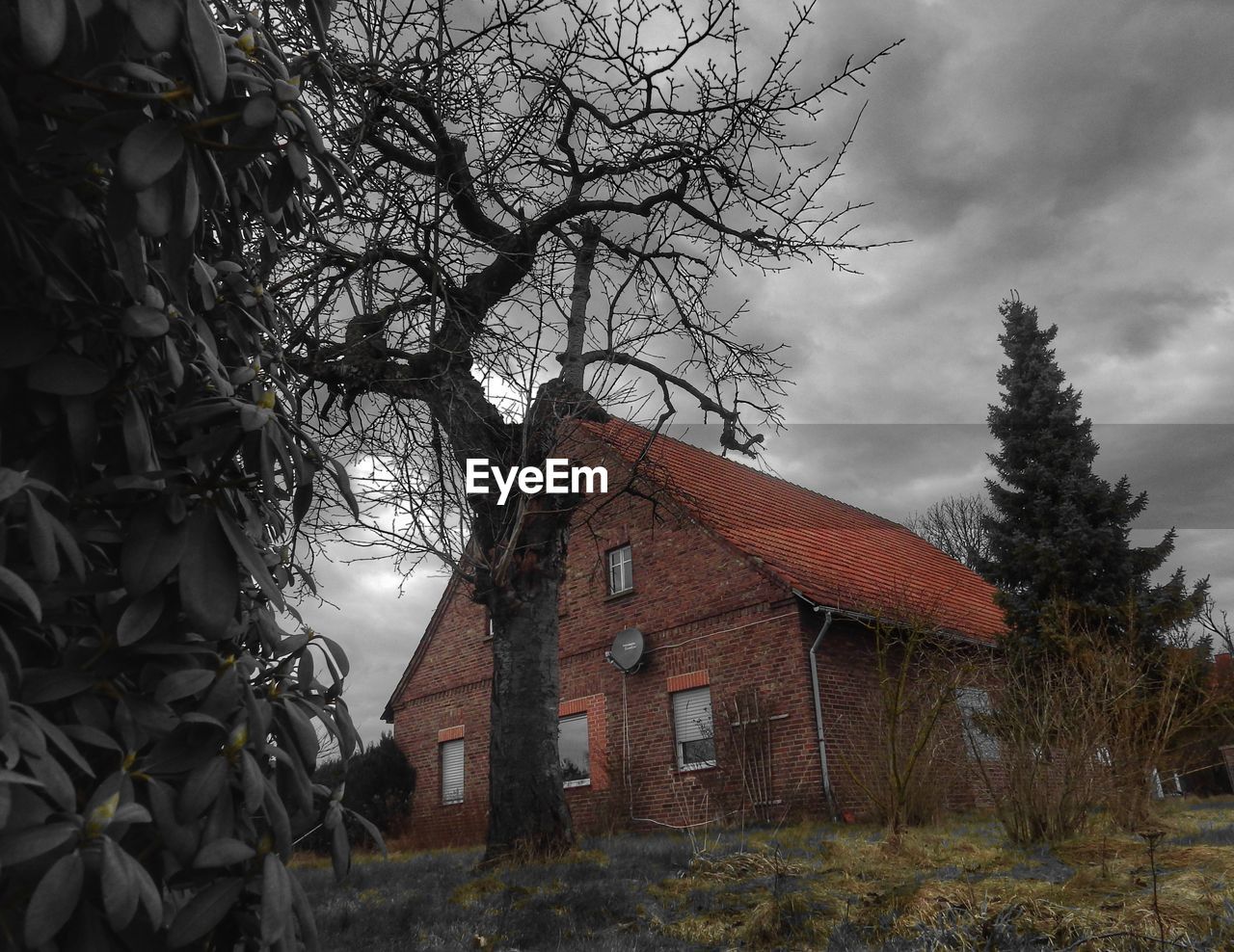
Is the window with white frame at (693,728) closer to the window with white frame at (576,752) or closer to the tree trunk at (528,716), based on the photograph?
the window with white frame at (576,752)

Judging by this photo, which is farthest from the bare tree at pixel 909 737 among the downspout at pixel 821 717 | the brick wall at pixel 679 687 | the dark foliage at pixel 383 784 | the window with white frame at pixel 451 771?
the dark foliage at pixel 383 784

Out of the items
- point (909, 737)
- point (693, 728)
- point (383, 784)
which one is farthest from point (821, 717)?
point (383, 784)

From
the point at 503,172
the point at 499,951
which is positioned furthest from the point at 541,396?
the point at 499,951

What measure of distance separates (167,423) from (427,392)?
21.7 feet

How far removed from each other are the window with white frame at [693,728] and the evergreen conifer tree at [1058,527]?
18.2ft

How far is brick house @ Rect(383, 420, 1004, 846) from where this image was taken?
41.4 ft

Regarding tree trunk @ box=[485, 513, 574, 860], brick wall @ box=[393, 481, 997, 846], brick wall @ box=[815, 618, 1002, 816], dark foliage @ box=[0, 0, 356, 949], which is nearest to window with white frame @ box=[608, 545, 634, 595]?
brick wall @ box=[393, 481, 997, 846]

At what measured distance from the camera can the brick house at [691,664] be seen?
1261 centimetres

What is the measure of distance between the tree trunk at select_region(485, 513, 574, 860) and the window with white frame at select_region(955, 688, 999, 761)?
11.1 ft

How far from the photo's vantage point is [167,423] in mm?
1592

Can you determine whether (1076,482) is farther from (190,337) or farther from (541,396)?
(190,337)

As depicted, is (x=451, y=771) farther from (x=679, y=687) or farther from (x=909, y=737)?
(x=909, y=737)

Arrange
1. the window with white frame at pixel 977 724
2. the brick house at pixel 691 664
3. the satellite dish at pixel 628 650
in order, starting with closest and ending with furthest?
the window with white frame at pixel 977 724 < the brick house at pixel 691 664 < the satellite dish at pixel 628 650

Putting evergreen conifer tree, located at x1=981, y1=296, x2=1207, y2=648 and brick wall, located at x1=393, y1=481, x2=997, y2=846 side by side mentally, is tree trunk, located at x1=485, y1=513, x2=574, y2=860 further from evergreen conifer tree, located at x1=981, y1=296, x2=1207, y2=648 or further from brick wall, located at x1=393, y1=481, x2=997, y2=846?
evergreen conifer tree, located at x1=981, y1=296, x2=1207, y2=648
